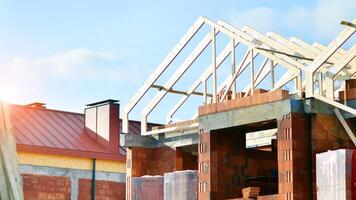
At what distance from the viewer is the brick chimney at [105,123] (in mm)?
31578

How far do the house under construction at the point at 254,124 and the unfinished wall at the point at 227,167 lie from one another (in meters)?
0.03

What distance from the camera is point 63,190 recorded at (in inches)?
1142

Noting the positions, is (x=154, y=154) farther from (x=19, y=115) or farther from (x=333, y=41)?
(x=19, y=115)

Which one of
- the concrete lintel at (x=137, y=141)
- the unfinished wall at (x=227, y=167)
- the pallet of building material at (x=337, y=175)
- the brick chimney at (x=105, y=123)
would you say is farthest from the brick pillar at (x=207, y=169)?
A: the brick chimney at (x=105, y=123)

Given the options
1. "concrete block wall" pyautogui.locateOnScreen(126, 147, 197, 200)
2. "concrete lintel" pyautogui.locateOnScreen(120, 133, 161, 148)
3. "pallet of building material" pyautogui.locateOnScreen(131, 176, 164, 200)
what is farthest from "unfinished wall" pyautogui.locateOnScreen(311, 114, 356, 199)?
"concrete lintel" pyautogui.locateOnScreen(120, 133, 161, 148)

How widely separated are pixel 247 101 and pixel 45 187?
1467cm

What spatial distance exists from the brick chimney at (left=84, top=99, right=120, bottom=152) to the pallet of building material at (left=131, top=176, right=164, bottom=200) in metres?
11.0

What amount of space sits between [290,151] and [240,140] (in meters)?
3.31

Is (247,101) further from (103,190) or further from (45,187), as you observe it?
(103,190)

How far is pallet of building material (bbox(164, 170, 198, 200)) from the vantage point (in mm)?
18109

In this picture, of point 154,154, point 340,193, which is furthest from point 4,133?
point 154,154

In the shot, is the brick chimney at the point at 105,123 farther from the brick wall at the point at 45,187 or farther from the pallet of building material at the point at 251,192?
the pallet of building material at the point at 251,192

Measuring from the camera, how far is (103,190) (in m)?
30.4

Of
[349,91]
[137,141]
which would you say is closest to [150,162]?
[137,141]
